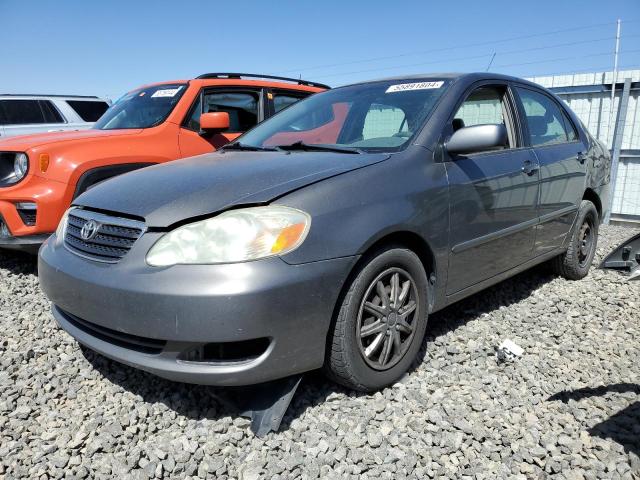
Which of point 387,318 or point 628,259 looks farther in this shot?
point 387,318

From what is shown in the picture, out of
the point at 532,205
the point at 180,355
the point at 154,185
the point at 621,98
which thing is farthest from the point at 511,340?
the point at 621,98

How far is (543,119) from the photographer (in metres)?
3.83

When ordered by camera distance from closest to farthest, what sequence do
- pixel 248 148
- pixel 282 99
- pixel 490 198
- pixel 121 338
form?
pixel 121 338, pixel 490 198, pixel 248 148, pixel 282 99

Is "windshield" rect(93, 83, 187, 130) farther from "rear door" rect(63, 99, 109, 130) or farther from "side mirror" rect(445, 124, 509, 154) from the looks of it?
"rear door" rect(63, 99, 109, 130)

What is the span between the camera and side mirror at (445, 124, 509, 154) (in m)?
2.60

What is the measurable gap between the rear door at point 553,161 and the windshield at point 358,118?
40.0 inches

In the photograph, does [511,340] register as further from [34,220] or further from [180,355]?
[34,220]

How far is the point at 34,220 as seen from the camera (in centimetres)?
392

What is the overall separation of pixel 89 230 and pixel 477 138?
198 cm

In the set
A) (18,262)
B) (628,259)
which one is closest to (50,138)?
(18,262)

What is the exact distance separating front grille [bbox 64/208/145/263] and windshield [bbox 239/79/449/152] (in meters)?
1.13

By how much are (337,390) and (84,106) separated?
9575 millimetres

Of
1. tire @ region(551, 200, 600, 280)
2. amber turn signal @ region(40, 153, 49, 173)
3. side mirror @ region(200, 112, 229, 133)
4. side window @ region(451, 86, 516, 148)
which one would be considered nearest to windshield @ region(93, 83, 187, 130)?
side mirror @ region(200, 112, 229, 133)

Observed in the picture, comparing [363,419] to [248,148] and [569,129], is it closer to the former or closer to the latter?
[248,148]
